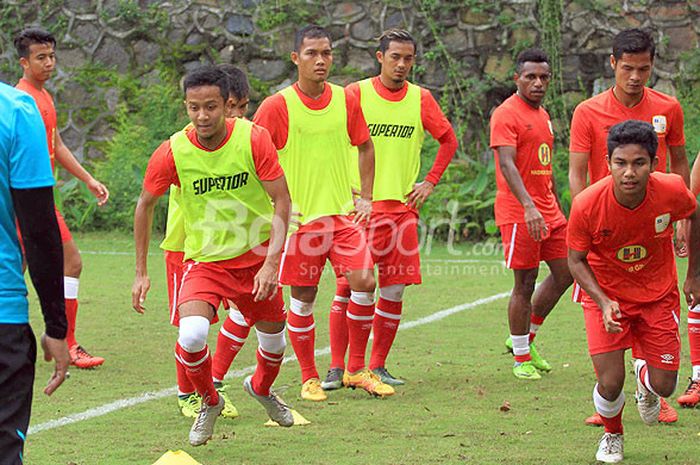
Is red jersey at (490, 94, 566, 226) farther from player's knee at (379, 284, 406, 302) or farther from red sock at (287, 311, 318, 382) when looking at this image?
red sock at (287, 311, 318, 382)

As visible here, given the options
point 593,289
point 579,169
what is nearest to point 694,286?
point 593,289

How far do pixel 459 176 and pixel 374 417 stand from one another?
406 inches

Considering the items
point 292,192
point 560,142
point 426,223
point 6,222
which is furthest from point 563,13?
point 6,222

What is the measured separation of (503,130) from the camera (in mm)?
8570

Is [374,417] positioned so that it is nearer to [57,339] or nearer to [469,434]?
[469,434]

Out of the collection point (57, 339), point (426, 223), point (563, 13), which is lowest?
point (426, 223)

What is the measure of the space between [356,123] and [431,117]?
2.85ft

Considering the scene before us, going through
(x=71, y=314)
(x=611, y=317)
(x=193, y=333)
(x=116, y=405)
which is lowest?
(x=116, y=405)

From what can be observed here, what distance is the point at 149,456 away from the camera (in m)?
6.18

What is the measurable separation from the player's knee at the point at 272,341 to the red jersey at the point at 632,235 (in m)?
1.73

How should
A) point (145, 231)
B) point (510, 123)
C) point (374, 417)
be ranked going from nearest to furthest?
point (145, 231) → point (374, 417) → point (510, 123)

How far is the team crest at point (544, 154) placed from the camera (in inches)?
344

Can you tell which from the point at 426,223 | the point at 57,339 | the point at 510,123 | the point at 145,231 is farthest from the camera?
the point at 426,223

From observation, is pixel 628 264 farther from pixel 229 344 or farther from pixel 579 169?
pixel 229 344
